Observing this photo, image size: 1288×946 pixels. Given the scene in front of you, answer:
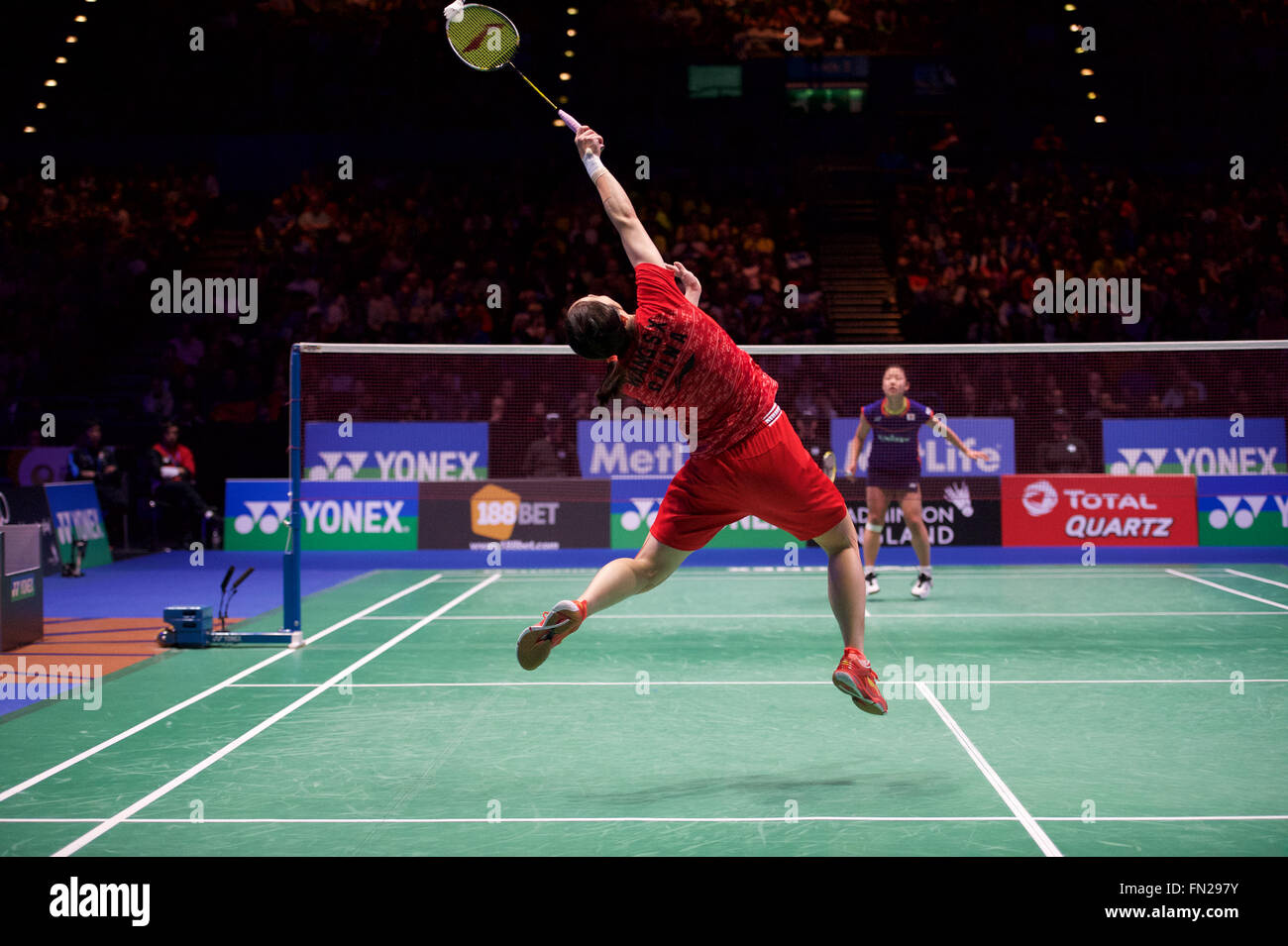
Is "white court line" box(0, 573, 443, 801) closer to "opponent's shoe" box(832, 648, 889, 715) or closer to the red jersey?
the red jersey

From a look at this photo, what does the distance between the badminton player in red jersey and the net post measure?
4.48 meters

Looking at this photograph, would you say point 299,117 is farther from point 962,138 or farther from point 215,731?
point 215,731

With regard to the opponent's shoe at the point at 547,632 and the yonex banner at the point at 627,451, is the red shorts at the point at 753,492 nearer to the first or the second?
the opponent's shoe at the point at 547,632

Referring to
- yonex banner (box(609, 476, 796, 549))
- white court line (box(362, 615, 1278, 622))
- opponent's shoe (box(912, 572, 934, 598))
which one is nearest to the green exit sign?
yonex banner (box(609, 476, 796, 549))

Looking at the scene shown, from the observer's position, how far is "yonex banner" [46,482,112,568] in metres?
15.2

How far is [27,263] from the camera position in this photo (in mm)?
21859

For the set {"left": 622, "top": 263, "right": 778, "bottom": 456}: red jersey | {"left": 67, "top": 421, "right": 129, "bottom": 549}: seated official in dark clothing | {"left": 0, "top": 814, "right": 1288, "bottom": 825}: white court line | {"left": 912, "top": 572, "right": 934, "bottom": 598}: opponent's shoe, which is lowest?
{"left": 0, "top": 814, "right": 1288, "bottom": 825}: white court line

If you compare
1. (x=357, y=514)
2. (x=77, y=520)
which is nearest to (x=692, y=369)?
(x=357, y=514)

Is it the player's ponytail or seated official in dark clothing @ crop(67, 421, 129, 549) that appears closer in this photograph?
the player's ponytail

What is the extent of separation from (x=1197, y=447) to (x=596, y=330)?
1365 centimetres

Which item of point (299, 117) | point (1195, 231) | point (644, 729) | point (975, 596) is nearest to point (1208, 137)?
point (1195, 231)

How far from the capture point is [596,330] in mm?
4840

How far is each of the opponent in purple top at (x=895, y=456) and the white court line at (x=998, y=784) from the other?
14.3ft

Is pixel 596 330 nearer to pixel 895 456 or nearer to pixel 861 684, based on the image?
pixel 861 684
